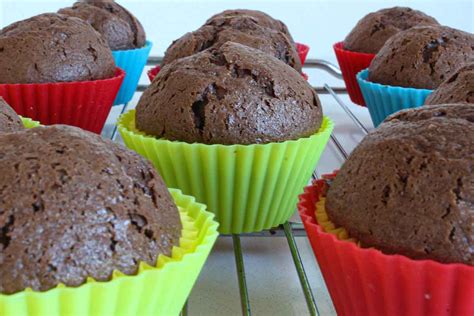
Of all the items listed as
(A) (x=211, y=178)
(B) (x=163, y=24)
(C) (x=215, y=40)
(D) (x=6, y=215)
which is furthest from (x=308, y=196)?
(B) (x=163, y=24)

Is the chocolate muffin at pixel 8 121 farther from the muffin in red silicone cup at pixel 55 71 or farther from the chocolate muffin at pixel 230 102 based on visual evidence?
the muffin in red silicone cup at pixel 55 71

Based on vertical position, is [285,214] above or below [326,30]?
above

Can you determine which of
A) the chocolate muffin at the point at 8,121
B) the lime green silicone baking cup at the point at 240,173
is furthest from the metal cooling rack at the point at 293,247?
the chocolate muffin at the point at 8,121

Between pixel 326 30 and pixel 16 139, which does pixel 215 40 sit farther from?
pixel 326 30

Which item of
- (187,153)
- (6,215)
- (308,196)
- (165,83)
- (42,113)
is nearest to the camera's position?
(6,215)

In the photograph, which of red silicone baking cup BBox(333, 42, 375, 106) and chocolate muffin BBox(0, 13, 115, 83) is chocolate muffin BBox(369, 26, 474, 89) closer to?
red silicone baking cup BBox(333, 42, 375, 106)

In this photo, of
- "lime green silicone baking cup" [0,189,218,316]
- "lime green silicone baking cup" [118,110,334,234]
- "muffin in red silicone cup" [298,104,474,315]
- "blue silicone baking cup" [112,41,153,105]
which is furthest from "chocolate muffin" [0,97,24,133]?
"blue silicone baking cup" [112,41,153,105]
